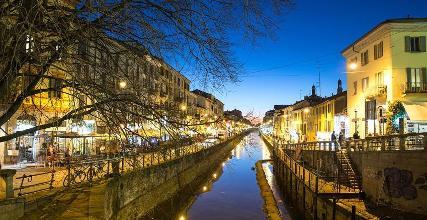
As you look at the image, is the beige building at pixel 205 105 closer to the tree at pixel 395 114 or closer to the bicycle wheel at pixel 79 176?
the bicycle wheel at pixel 79 176

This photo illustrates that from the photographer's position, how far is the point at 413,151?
56.7 feet

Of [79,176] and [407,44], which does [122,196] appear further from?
[407,44]

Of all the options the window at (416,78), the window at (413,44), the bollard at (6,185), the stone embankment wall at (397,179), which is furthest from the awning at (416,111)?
the bollard at (6,185)

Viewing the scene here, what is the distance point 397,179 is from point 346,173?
6.91 meters

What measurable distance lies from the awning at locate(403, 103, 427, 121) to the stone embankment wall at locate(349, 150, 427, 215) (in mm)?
10074

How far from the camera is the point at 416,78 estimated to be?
32.1 metres

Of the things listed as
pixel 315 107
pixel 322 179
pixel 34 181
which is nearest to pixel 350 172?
pixel 322 179

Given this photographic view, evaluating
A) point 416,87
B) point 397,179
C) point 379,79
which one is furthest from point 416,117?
point 397,179

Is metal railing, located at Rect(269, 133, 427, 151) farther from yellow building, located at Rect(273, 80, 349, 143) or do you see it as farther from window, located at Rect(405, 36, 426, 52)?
yellow building, located at Rect(273, 80, 349, 143)

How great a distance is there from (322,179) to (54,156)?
1725cm

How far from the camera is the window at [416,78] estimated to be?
3178cm

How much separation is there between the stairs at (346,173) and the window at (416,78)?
886 centimetres

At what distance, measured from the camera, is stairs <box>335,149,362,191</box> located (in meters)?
23.5

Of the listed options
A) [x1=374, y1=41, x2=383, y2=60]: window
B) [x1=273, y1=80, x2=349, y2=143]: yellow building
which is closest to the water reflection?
[x1=273, y1=80, x2=349, y2=143]: yellow building
